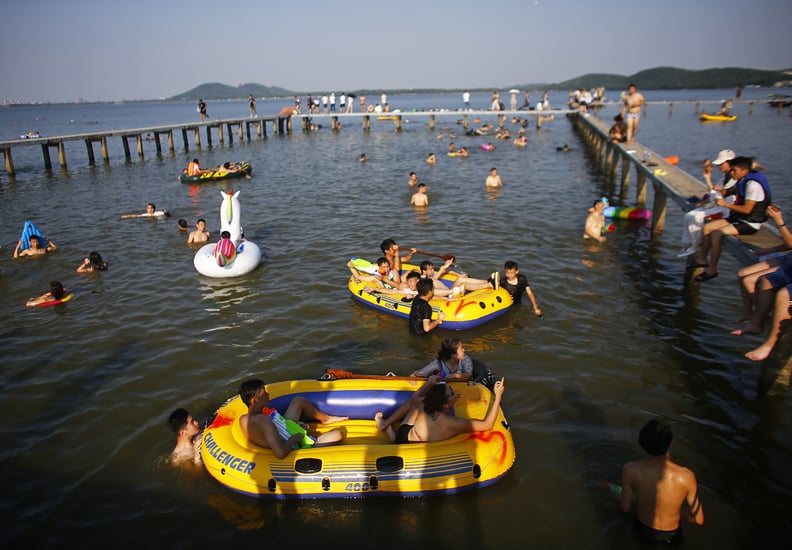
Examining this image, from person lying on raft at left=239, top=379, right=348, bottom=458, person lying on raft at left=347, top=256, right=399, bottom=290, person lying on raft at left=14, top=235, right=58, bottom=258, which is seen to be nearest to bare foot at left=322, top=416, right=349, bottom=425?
person lying on raft at left=239, top=379, right=348, bottom=458

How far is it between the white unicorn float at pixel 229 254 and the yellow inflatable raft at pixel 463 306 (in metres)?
3.73

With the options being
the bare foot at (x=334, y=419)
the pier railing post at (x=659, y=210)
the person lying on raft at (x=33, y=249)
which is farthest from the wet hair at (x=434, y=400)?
the person lying on raft at (x=33, y=249)

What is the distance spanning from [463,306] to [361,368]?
2.19 m

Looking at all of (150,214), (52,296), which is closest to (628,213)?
(52,296)

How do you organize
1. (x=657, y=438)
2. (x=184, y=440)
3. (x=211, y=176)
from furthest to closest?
1. (x=211, y=176)
2. (x=184, y=440)
3. (x=657, y=438)

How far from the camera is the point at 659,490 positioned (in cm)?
435

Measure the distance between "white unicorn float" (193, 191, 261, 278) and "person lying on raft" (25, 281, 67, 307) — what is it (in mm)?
2692

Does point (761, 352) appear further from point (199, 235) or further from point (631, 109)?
point (631, 109)

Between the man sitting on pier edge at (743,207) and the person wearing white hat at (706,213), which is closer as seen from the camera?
the man sitting on pier edge at (743,207)

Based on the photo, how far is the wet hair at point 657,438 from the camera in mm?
4188

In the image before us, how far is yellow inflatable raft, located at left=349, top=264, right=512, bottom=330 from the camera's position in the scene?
8.84 m

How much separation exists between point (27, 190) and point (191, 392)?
20009 mm

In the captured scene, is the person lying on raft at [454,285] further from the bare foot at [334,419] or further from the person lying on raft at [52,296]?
the person lying on raft at [52,296]

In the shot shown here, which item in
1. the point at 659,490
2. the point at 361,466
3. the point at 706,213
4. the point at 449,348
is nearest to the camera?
the point at 659,490
